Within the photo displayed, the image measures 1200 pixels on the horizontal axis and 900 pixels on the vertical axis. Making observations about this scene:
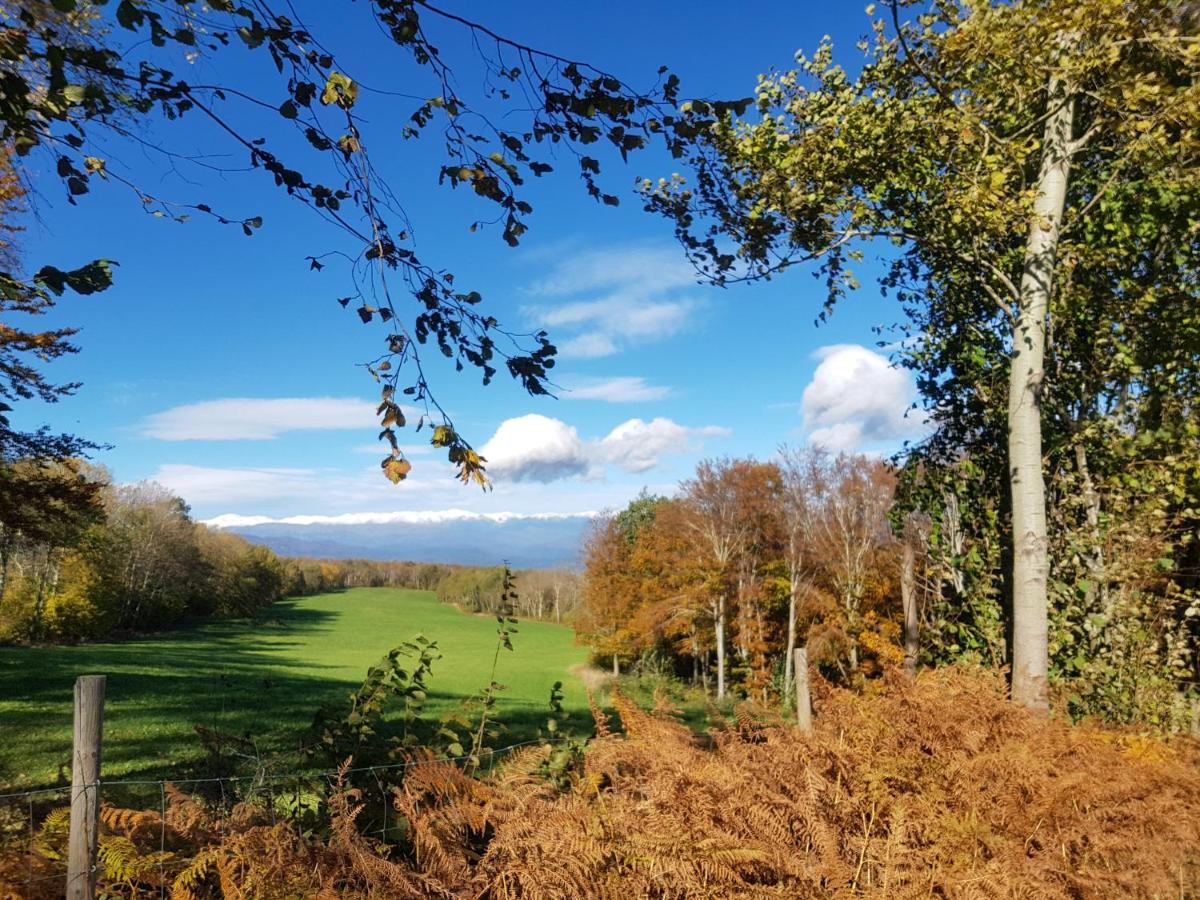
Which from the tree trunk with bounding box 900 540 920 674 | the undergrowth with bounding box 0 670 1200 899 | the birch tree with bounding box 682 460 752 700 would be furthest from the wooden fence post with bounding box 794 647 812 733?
the birch tree with bounding box 682 460 752 700

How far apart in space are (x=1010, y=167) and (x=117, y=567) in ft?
159

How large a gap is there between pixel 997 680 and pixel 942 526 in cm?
288

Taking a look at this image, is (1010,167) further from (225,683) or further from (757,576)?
(757,576)

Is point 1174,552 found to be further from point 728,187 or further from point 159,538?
point 159,538

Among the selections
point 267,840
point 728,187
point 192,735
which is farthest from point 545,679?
point 267,840

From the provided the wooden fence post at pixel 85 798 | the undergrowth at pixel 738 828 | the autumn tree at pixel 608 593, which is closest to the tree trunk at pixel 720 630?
the autumn tree at pixel 608 593

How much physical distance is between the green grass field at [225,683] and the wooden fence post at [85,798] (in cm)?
221

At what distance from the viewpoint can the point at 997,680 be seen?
5.48 meters

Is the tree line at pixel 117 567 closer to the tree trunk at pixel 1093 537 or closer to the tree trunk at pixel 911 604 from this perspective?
the tree trunk at pixel 911 604

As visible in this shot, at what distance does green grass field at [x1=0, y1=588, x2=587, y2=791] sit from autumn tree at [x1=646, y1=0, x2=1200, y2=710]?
5034 mm

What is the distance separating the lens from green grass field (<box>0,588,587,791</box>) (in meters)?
14.4

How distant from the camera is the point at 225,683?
19.3ft

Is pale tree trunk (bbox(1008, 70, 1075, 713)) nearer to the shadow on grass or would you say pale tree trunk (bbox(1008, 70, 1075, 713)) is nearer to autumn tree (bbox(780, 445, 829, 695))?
the shadow on grass

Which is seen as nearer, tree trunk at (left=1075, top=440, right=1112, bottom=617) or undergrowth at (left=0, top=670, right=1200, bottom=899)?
undergrowth at (left=0, top=670, right=1200, bottom=899)
